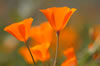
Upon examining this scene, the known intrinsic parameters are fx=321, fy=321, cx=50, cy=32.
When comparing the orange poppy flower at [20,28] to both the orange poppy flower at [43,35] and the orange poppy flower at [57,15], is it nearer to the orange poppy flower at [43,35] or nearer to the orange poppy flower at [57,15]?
the orange poppy flower at [57,15]

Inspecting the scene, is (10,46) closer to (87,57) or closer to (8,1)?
(87,57)

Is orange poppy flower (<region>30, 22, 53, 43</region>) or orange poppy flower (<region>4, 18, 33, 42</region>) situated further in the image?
orange poppy flower (<region>30, 22, 53, 43</region>)

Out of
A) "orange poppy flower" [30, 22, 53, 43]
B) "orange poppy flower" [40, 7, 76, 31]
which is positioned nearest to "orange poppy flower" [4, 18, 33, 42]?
"orange poppy flower" [40, 7, 76, 31]

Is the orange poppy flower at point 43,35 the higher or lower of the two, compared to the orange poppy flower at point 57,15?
higher

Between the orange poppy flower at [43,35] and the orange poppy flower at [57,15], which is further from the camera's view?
the orange poppy flower at [43,35]

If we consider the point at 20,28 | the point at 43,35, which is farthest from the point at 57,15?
the point at 43,35

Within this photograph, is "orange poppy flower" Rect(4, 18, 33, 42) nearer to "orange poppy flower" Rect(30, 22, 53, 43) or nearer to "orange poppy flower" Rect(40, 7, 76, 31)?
"orange poppy flower" Rect(40, 7, 76, 31)

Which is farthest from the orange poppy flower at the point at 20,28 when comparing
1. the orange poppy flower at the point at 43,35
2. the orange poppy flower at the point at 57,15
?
the orange poppy flower at the point at 43,35

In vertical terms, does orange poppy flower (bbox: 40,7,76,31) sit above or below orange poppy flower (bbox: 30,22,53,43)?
below

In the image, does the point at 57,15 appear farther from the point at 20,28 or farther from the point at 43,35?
the point at 43,35
